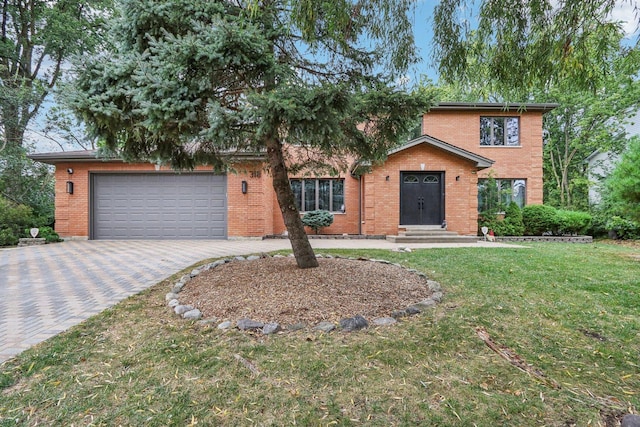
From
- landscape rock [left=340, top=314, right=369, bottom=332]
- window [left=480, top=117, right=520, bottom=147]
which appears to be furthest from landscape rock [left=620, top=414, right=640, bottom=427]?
window [left=480, top=117, right=520, bottom=147]

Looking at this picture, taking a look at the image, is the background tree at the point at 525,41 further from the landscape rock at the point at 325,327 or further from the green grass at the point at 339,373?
the landscape rock at the point at 325,327

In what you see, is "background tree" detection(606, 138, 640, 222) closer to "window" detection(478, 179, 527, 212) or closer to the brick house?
the brick house

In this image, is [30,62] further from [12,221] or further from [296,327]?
[296,327]

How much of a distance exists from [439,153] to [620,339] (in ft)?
29.6

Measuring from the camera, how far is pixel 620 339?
3041 millimetres

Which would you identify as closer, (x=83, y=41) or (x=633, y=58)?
(x=633, y=58)

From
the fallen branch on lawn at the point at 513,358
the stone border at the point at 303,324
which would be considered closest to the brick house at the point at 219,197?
the stone border at the point at 303,324

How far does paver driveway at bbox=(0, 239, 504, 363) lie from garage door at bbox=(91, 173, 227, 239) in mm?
1787

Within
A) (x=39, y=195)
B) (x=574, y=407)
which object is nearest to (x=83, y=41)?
(x=39, y=195)

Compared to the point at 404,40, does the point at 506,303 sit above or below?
below

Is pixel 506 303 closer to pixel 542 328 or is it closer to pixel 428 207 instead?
pixel 542 328

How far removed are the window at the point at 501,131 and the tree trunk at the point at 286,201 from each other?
1266cm

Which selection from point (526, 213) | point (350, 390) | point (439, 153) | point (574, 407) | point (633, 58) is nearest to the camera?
point (574, 407)

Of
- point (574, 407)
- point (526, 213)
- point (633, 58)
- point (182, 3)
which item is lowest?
point (574, 407)
